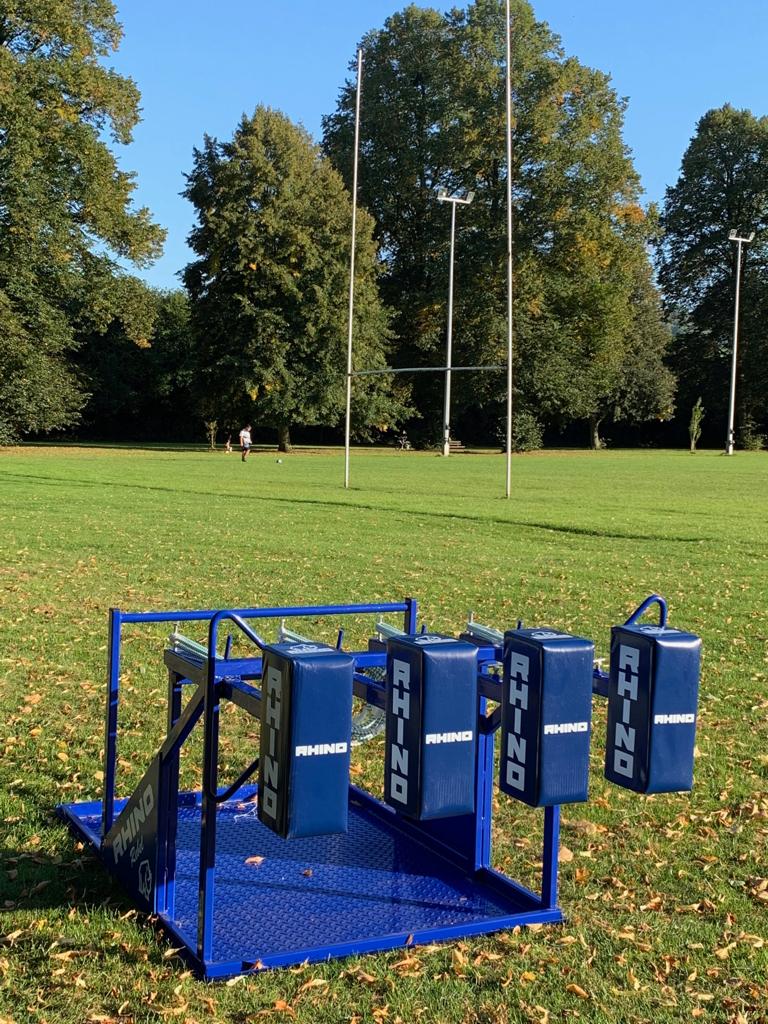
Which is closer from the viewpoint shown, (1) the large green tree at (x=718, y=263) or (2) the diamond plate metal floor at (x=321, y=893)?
(2) the diamond plate metal floor at (x=321, y=893)

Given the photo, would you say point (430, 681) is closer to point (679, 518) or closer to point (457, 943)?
point (457, 943)

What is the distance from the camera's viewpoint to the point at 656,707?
11.2 ft

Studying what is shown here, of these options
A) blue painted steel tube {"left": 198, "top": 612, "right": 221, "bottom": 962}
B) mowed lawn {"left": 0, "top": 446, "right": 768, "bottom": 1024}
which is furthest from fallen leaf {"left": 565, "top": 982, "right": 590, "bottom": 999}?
blue painted steel tube {"left": 198, "top": 612, "right": 221, "bottom": 962}

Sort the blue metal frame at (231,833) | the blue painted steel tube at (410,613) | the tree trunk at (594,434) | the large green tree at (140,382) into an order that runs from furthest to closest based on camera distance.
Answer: the tree trunk at (594,434), the large green tree at (140,382), the blue painted steel tube at (410,613), the blue metal frame at (231,833)

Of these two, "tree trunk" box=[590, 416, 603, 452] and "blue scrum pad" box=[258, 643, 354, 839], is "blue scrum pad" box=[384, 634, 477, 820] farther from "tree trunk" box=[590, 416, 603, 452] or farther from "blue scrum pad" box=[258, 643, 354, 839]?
"tree trunk" box=[590, 416, 603, 452]

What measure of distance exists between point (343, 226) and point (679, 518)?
118 feet

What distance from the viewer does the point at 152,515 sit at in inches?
755

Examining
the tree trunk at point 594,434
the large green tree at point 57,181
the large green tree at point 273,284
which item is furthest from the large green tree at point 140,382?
the tree trunk at point 594,434

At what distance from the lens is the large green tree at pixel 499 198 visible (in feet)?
176

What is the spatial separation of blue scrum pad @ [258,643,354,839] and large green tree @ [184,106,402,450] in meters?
46.8

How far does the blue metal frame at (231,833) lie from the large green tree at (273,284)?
4532 centimetres

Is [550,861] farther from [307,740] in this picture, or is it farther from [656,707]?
[307,740]

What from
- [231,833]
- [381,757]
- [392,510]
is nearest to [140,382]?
[392,510]

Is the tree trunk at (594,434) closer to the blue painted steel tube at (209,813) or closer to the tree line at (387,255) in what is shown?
the tree line at (387,255)
